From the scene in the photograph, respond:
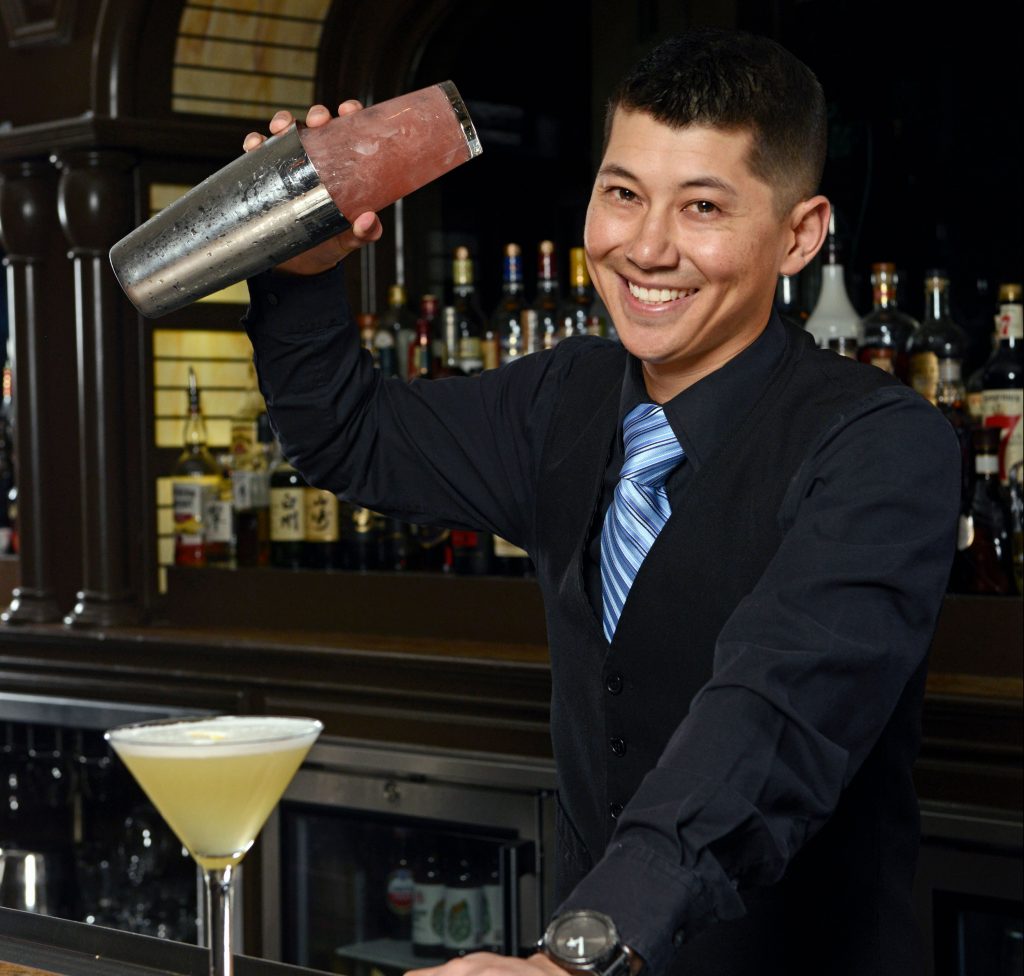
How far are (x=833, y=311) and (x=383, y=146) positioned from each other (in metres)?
1.51

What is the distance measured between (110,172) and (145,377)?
0.36 meters

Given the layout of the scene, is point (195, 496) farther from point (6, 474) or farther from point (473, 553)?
point (6, 474)

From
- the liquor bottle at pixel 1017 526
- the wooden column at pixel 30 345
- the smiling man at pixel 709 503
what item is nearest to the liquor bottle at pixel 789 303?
the liquor bottle at pixel 1017 526

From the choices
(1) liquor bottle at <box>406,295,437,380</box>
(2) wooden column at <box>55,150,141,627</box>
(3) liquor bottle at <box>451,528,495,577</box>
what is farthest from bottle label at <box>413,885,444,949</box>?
(1) liquor bottle at <box>406,295,437,380</box>

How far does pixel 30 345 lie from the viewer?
3.01m

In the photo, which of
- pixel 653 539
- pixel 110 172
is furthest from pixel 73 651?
pixel 653 539

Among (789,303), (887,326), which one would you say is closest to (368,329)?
(789,303)

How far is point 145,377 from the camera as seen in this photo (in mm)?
2988

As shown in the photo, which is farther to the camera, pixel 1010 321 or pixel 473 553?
pixel 473 553

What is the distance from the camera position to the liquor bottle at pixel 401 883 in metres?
2.69

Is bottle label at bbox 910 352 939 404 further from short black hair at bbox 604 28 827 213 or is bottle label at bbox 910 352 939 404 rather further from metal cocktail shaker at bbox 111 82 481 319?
metal cocktail shaker at bbox 111 82 481 319

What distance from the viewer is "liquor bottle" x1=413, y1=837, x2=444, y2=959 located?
Result: 2637 mm

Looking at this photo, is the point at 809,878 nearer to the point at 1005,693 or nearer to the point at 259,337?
the point at 259,337

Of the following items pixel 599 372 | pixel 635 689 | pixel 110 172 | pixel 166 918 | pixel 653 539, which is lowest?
pixel 166 918
